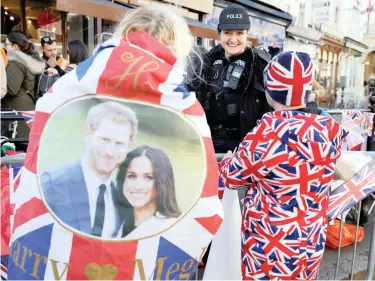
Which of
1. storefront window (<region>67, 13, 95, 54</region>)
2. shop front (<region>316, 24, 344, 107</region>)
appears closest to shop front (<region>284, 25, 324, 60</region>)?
shop front (<region>316, 24, 344, 107</region>)

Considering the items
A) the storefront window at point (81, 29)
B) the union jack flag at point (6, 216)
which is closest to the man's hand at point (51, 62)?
the union jack flag at point (6, 216)

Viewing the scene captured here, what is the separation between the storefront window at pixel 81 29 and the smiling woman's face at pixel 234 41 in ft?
21.3

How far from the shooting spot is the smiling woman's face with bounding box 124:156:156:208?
1.31 metres

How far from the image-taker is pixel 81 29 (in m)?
9.12

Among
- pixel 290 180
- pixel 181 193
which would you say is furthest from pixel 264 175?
pixel 181 193

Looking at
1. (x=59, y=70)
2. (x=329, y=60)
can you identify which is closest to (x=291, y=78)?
(x=59, y=70)

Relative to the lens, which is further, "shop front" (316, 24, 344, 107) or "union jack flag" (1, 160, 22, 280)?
"shop front" (316, 24, 344, 107)

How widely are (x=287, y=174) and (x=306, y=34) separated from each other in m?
18.5

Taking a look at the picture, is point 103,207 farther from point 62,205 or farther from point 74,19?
point 74,19

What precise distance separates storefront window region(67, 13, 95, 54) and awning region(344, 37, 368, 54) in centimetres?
2100

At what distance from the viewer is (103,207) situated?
4.25ft

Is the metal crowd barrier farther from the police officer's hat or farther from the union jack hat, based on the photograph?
the police officer's hat

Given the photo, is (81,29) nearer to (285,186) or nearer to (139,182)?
(285,186)

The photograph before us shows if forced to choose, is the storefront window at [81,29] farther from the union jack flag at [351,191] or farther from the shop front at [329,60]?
the shop front at [329,60]
